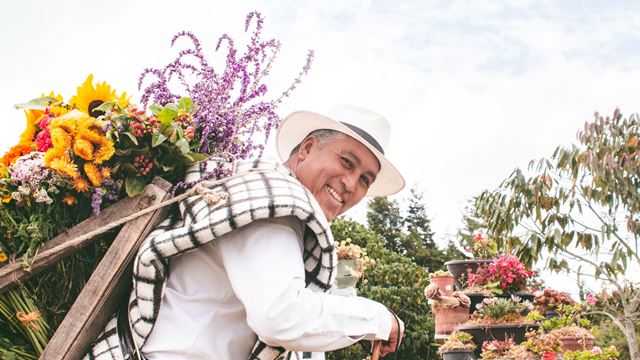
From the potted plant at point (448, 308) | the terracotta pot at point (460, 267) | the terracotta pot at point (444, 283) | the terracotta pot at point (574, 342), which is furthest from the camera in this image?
the terracotta pot at point (444, 283)

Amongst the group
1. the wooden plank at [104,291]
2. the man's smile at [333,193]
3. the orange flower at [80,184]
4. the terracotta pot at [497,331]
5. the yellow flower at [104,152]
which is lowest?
the wooden plank at [104,291]

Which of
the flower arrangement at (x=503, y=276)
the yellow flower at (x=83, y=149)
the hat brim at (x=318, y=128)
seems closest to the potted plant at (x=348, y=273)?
the hat brim at (x=318, y=128)

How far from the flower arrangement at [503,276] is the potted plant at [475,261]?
24cm

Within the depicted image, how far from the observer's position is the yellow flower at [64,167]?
1.61 meters

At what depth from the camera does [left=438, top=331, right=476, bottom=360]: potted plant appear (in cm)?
761

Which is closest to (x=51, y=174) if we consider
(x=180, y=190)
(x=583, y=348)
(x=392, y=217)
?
(x=180, y=190)

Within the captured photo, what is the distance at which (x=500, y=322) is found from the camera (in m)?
7.64

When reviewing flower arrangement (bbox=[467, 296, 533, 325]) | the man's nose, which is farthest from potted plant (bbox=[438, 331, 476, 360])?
the man's nose

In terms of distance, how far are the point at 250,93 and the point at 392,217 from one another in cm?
2798

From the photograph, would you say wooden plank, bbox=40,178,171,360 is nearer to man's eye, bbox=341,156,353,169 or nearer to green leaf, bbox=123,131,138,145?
green leaf, bbox=123,131,138,145

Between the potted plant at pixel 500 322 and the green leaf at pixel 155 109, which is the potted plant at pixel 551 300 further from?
the green leaf at pixel 155 109

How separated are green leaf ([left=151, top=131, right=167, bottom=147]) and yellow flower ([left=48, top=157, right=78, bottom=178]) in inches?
7.8

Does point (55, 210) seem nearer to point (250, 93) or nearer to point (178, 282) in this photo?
point (178, 282)

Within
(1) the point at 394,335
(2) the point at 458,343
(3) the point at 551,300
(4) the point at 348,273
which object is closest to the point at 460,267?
(2) the point at 458,343
